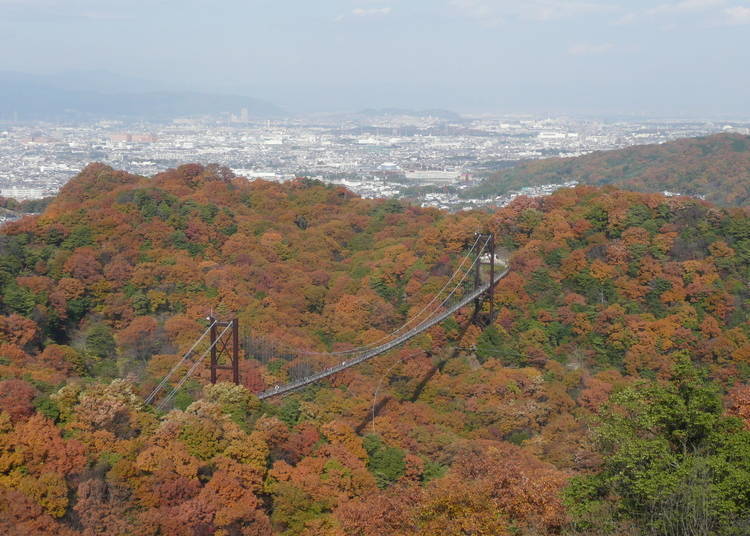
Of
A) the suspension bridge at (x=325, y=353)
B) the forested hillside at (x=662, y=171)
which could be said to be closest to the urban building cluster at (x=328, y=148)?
the forested hillside at (x=662, y=171)

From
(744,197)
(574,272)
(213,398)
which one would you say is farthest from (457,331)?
(744,197)

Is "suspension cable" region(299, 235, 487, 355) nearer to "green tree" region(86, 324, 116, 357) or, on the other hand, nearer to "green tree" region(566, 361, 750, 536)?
"green tree" region(86, 324, 116, 357)

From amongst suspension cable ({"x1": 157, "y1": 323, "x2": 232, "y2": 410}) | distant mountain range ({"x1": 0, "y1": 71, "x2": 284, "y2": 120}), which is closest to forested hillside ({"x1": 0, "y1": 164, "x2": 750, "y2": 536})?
suspension cable ({"x1": 157, "y1": 323, "x2": 232, "y2": 410})

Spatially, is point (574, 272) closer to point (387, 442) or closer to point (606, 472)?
point (387, 442)

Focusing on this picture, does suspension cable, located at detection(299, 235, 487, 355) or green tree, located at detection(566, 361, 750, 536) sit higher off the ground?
green tree, located at detection(566, 361, 750, 536)

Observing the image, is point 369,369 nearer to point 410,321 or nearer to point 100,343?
point 410,321

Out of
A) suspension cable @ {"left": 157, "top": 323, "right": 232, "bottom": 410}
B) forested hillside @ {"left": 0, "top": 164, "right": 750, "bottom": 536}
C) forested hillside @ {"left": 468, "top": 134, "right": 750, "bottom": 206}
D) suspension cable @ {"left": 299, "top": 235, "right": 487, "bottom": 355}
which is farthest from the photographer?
forested hillside @ {"left": 468, "top": 134, "right": 750, "bottom": 206}
